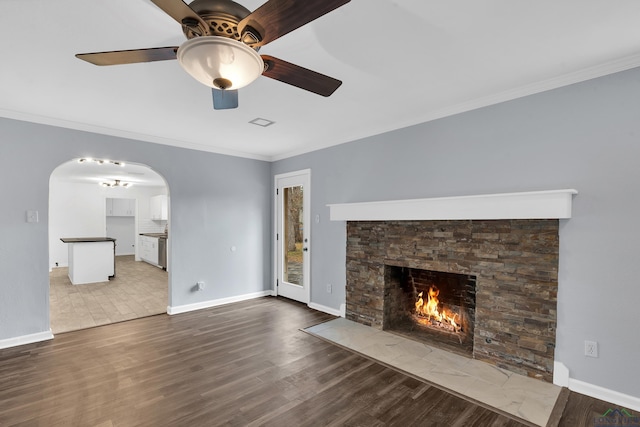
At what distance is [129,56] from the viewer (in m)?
1.56

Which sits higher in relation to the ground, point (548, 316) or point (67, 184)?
point (67, 184)

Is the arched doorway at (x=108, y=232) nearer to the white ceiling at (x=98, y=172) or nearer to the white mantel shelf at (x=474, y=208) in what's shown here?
the white ceiling at (x=98, y=172)

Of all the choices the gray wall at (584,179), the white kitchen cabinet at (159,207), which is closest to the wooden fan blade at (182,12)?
the gray wall at (584,179)

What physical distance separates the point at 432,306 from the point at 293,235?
2.51 meters

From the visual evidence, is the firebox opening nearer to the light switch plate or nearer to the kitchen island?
the light switch plate

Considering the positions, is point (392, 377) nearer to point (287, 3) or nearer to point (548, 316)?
point (548, 316)

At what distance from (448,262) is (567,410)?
1.40 m

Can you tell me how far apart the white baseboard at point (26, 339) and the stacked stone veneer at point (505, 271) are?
4216 mm

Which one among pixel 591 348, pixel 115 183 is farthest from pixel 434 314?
pixel 115 183

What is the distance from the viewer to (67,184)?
8695mm

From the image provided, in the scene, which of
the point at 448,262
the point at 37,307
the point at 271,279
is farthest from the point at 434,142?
the point at 37,307

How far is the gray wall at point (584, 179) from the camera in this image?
224 cm

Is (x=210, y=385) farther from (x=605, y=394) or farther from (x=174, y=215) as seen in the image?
(x=605, y=394)

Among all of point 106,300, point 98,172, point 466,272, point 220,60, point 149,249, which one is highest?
point 98,172
